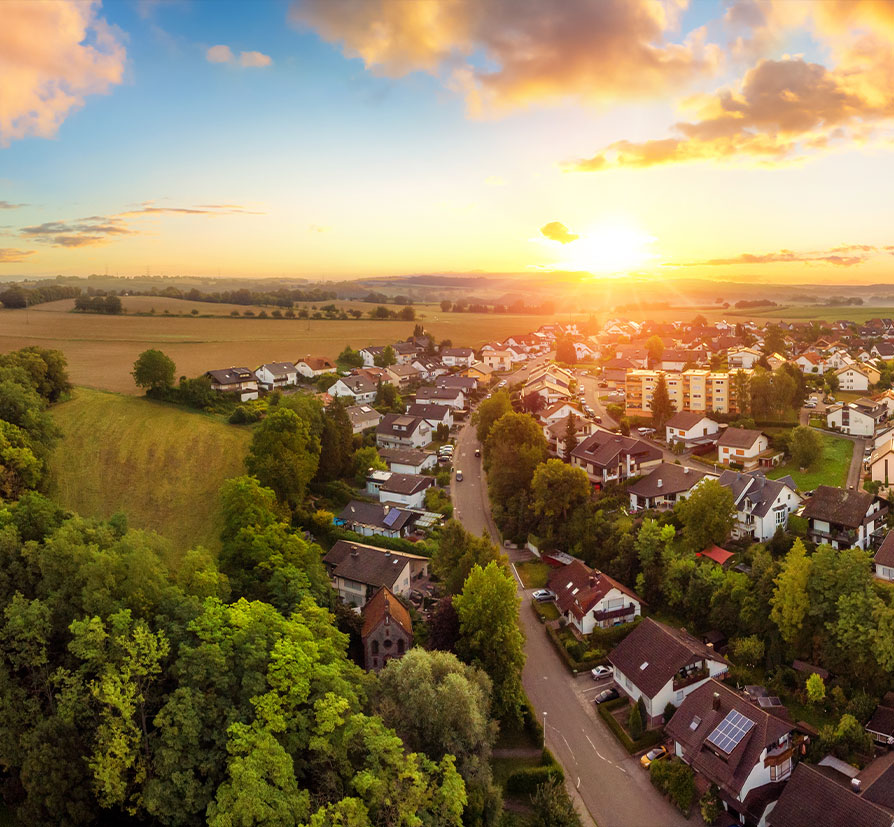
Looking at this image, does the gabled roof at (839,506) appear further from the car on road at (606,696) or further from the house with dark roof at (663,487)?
the car on road at (606,696)

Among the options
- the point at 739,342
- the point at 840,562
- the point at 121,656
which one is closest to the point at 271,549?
the point at 121,656

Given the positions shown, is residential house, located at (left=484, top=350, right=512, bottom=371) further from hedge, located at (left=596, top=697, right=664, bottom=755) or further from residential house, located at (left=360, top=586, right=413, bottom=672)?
hedge, located at (left=596, top=697, right=664, bottom=755)

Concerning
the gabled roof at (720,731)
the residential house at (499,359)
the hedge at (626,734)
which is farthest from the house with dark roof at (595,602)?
the residential house at (499,359)

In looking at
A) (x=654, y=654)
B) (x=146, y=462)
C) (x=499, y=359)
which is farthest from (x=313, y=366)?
(x=654, y=654)

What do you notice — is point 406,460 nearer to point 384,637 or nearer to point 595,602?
point 595,602

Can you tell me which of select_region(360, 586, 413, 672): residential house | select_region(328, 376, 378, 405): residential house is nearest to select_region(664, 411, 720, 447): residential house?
select_region(360, 586, 413, 672): residential house

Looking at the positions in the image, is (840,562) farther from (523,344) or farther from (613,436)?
(523,344)
